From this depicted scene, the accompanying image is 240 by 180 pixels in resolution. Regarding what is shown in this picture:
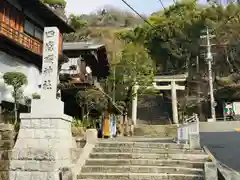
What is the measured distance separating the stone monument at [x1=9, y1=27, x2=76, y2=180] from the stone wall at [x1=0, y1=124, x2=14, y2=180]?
170 millimetres

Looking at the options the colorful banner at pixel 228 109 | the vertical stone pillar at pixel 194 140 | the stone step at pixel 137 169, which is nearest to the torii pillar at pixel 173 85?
the colorful banner at pixel 228 109

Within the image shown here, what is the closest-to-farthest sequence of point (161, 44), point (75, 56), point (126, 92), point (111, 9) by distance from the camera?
point (75, 56) < point (126, 92) < point (161, 44) < point (111, 9)

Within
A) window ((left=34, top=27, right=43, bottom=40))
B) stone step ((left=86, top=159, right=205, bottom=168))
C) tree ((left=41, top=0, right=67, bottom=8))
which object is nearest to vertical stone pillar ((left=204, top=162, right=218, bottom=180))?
stone step ((left=86, top=159, right=205, bottom=168))

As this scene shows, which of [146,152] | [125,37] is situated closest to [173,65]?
[125,37]

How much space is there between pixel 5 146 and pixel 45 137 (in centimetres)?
126

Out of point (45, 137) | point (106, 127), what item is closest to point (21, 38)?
point (106, 127)

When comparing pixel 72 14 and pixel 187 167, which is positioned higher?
pixel 72 14

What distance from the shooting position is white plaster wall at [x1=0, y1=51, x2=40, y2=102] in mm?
15130

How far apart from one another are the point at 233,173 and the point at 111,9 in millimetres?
66217

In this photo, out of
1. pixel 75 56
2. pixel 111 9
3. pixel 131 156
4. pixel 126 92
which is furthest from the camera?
pixel 111 9

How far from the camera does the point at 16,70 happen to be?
16.2 meters

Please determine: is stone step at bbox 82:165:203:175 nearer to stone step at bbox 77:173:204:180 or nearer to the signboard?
stone step at bbox 77:173:204:180

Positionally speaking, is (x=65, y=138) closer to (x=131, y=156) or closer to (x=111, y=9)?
(x=131, y=156)

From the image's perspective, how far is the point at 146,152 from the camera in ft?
33.6
